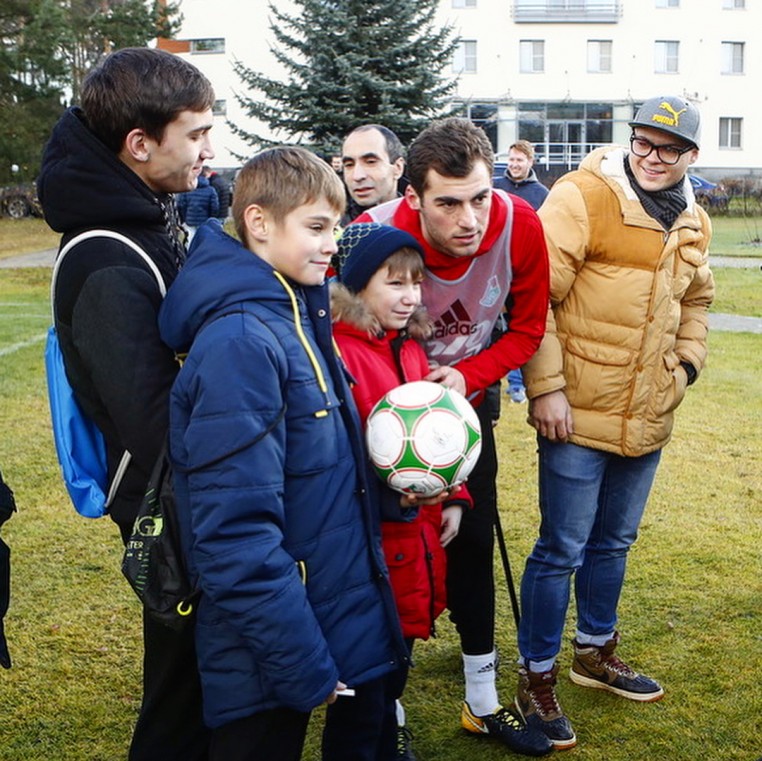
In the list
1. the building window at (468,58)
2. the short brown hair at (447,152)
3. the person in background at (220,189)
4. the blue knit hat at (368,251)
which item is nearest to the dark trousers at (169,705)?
the blue knit hat at (368,251)

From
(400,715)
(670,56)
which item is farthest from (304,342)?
(670,56)

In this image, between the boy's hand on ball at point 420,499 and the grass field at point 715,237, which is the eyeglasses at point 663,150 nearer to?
the boy's hand on ball at point 420,499

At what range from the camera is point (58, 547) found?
17.0 ft

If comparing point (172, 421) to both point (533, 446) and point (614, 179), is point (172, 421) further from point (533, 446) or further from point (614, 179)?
point (533, 446)

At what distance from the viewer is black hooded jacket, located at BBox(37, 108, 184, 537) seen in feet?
7.29

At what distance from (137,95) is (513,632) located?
2871 mm

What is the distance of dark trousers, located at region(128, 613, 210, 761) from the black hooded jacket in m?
0.37


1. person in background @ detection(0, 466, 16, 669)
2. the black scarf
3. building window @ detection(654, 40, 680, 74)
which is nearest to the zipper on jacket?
person in background @ detection(0, 466, 16, 669)

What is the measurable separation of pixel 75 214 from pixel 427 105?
15123 mm

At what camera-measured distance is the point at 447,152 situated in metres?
2.79

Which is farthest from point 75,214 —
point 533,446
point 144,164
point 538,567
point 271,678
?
point 533,446

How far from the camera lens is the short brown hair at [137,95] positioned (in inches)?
90.3

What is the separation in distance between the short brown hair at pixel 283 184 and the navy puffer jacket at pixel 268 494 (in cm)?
11

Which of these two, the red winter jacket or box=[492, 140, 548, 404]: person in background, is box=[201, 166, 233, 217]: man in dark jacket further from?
the red winter jacket
